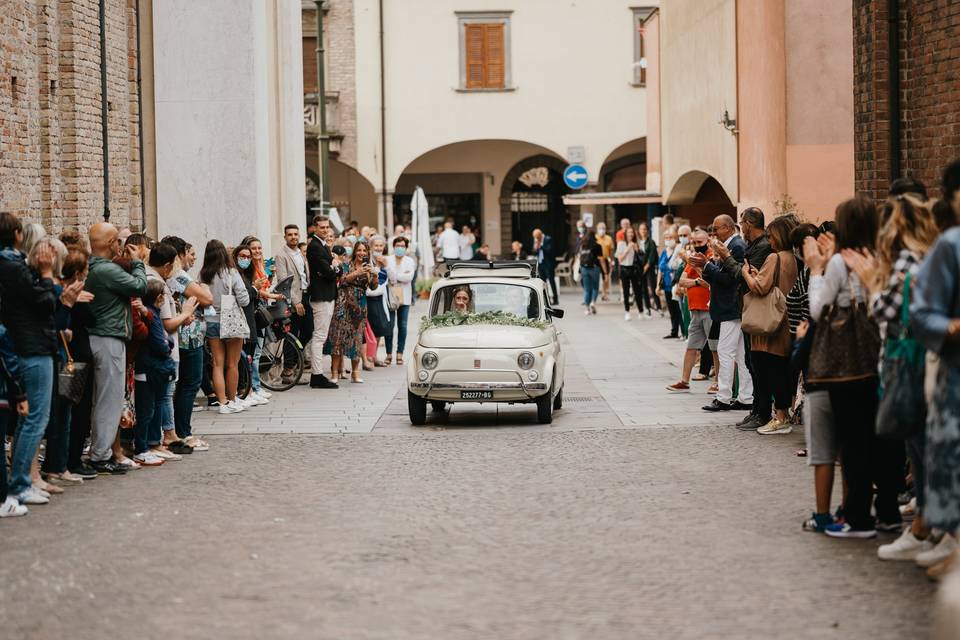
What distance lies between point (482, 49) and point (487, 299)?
29009mm

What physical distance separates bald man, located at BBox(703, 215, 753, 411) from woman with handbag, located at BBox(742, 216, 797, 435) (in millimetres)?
1323

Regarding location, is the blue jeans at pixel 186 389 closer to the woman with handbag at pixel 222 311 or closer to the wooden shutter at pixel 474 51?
the woman with handbag at pixel 222 311

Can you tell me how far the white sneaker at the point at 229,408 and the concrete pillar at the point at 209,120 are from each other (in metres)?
5.83

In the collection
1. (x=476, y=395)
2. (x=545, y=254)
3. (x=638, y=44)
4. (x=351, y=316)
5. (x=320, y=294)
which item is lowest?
(x=476, y=395)

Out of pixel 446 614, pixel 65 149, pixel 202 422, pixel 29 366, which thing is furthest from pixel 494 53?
pixel 446 614

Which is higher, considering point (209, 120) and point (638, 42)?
point (638, 42)

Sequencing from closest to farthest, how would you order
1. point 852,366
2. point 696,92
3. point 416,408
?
point 852,366
point 416,408
point 696,92

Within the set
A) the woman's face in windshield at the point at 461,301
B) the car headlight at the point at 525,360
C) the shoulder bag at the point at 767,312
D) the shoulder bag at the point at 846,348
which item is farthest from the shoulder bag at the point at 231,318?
the shoulder bag at the point at 846,348

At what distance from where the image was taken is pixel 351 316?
19.0 m

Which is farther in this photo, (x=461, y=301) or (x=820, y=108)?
(x=820, y=108)

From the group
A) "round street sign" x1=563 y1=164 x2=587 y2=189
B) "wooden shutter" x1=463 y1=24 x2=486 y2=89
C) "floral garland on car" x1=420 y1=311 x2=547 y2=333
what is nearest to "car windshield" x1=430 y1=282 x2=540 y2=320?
"floral garland on car" x1=420 y1=311 x2=547 y2=333

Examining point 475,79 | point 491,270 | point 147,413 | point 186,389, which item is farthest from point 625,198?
point 147,413

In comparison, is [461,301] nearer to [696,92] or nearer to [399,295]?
[399,295]

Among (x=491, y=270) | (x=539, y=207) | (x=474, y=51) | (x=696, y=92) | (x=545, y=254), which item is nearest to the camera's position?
(x=491, y=270)
